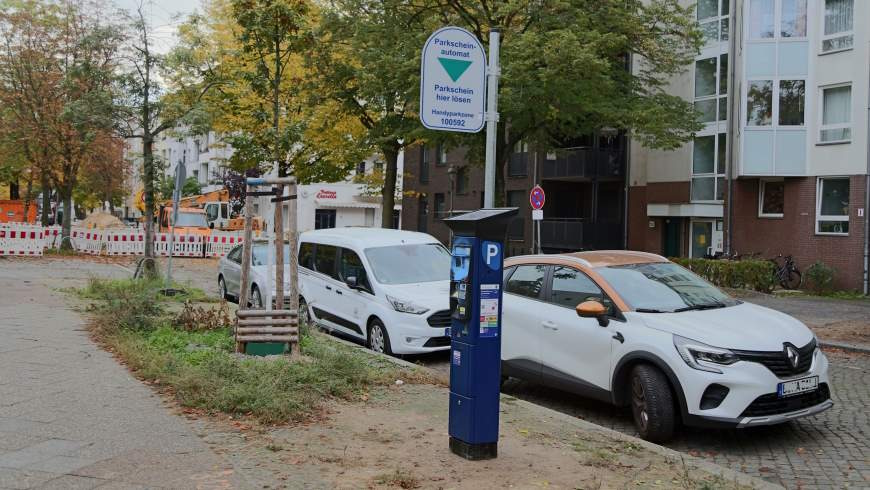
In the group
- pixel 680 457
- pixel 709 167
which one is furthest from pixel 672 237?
pixel 680 457

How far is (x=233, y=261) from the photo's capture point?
1672cm

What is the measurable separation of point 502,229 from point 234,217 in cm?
3904

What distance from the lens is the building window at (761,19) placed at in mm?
25984

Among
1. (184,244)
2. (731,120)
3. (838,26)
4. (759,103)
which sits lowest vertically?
(184,244)

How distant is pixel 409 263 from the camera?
11.7m

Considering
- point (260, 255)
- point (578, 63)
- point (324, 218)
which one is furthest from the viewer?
point (324, 218)

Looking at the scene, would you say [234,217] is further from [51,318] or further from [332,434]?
[332,434]

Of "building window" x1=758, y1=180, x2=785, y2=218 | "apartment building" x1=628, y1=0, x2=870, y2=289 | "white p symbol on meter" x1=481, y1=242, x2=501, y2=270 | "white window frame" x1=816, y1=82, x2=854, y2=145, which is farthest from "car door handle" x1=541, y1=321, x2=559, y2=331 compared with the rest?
"building window" x1=758, y1=180, x2=785, y2=218

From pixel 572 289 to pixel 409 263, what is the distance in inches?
168

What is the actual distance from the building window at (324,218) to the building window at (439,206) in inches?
531

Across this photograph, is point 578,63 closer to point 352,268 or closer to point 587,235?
point 352,268

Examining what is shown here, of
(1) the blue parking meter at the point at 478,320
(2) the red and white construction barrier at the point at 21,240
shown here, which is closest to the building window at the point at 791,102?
(1) the blue parking meter at the point at 478,320

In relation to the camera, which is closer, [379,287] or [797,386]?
[797,386]

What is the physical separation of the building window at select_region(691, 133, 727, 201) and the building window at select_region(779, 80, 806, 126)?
8.74ft
